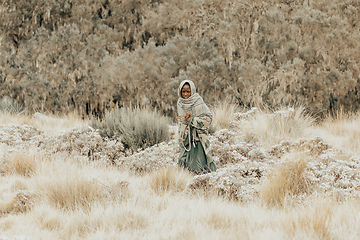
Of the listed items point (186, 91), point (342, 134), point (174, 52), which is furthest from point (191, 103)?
point (174, 52)

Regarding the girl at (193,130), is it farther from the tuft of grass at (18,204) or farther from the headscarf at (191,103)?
the tuft of grass at (18,204)

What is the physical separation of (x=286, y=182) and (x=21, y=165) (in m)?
3.35

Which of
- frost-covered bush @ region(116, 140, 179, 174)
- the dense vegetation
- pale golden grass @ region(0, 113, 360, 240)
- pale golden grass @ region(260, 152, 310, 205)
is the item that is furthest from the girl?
the dense vegetation

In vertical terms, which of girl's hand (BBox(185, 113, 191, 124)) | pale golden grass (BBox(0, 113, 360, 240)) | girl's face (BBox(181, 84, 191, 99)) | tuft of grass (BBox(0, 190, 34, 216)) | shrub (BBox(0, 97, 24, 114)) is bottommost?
shrub (BBox(0, 97, 24, 114))

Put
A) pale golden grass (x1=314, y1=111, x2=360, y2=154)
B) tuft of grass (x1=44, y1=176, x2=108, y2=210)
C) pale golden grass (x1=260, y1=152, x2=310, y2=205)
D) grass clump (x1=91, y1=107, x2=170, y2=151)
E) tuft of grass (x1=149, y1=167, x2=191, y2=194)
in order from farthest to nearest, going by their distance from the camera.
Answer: pale golden grass (x1=314, y1=111, x2=360, y2=154) → grass clump (x1=91, y1=107, x2=170, y2=151) → tuft of grass (x1=149, y1=167, x2=191, y2=194) → pale golden grass (x1=260, y1=152, x2=310, y2=205) → tuft of grass (x1=44, y1=176, x2=108, y2=210)

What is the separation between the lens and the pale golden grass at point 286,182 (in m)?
3.72

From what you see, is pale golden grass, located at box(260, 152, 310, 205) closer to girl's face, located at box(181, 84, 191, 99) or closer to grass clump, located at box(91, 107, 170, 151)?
girl's face, located at box(181, 84, 191, 99)

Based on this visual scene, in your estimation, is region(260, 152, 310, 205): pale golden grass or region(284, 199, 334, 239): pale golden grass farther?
region(260, 152, 310, 205): pale golden grass

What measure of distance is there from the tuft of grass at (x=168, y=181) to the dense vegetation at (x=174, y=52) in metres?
5.13

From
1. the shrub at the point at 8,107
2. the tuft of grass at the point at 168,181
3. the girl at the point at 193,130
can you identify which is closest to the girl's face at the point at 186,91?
the girl at the point at 193,130

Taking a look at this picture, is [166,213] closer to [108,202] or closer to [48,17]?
[108,202]

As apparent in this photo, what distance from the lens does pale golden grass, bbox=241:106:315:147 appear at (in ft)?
21.4

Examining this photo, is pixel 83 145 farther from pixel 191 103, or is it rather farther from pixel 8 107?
pixel 8 107

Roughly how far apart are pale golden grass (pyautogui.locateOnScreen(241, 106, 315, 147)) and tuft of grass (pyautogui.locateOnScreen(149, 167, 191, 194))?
237 cm
